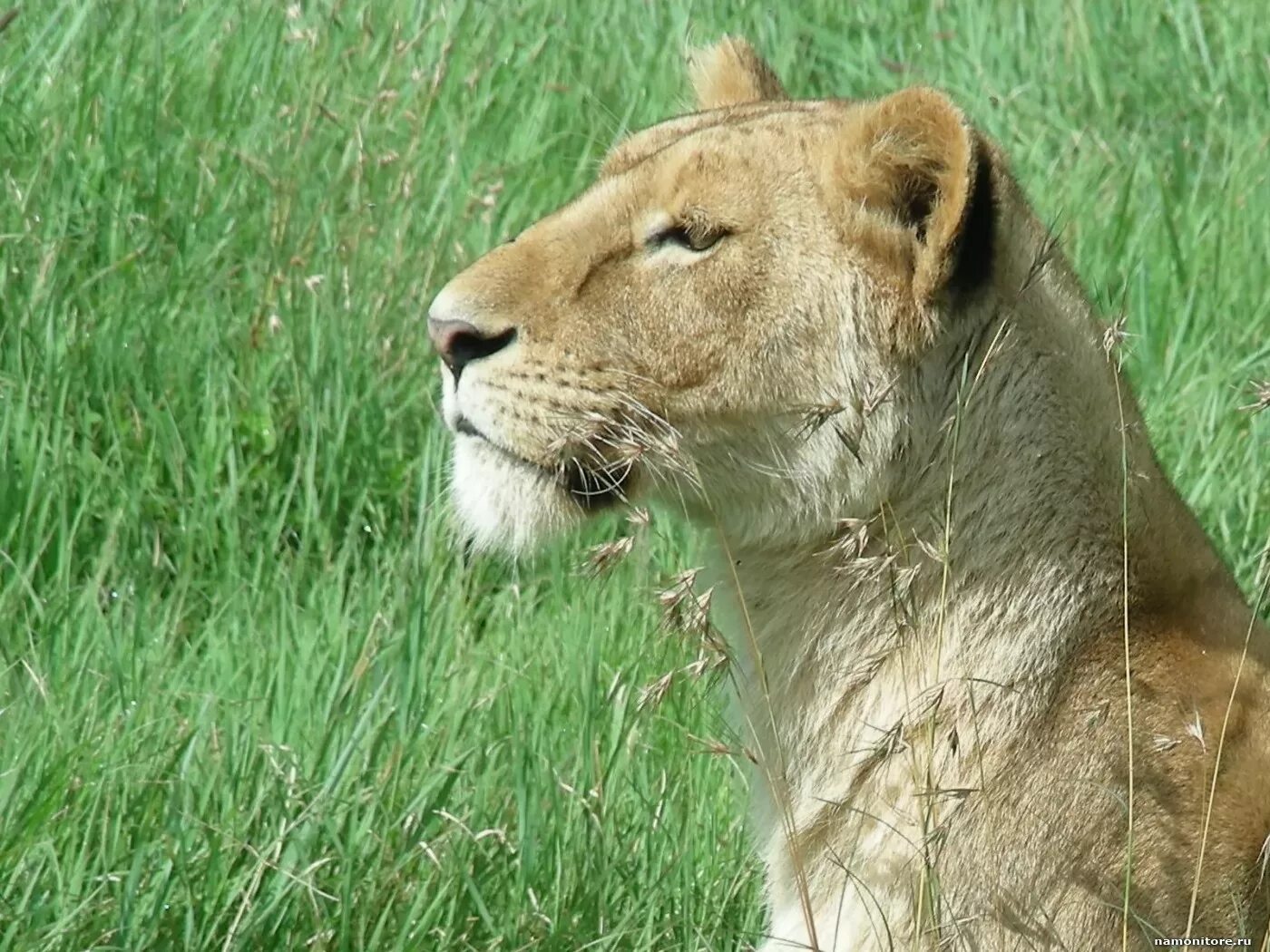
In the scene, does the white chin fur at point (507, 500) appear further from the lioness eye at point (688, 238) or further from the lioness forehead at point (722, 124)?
the lioness forehead at point (722, 124)

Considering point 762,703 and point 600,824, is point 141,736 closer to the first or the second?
point 600,824

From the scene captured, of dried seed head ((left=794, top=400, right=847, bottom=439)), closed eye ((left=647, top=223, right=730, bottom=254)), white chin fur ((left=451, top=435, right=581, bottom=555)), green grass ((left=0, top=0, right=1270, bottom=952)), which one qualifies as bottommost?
green grass ((left=0, top=0, right=1270, bottom=952))

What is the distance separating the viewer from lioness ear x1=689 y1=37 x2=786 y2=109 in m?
3.77

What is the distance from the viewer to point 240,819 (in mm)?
3182

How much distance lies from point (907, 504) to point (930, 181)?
47 centimetres

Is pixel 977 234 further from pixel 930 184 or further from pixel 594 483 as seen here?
pixel 594 483

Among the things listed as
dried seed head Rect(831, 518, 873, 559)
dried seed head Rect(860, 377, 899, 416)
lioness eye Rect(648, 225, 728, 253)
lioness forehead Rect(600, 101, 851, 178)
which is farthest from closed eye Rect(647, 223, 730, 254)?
dried seed head Rect(831, 518, 873, 559)

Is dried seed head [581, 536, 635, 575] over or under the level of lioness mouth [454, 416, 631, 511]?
over

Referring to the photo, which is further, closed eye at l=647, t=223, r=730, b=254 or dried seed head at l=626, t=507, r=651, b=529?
closed eye at l=647, t=223, r=730, b=254

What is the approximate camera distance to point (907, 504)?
120 inches

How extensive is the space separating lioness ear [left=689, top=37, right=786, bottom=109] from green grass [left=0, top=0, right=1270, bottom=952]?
85 centimetres

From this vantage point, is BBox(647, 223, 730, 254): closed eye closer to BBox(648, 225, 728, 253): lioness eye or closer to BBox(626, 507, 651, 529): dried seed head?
BBox(648, 225, 728, 253): lioness eye

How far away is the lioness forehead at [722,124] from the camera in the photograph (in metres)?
3.25

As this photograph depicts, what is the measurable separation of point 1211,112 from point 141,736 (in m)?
3.98
